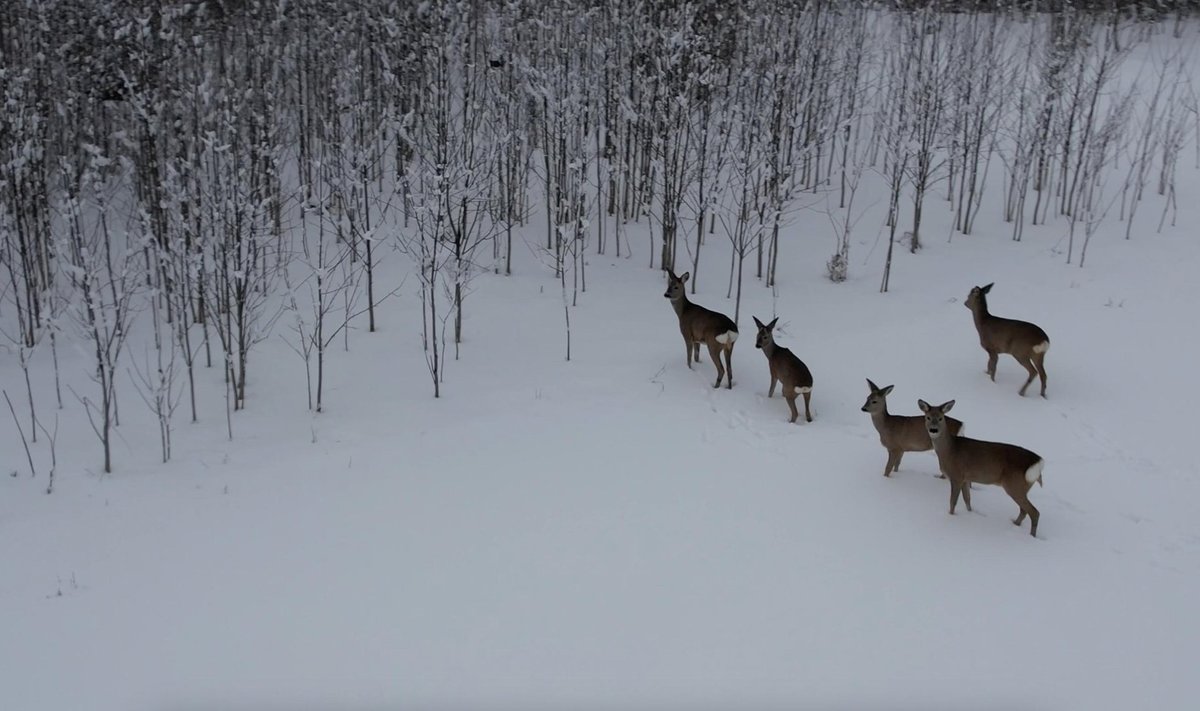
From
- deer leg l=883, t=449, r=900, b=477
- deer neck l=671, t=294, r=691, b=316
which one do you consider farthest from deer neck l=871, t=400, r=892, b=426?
deer neck l=671, t=294, r=691, b=316

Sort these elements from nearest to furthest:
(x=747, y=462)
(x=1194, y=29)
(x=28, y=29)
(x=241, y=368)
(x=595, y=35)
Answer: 1. (x=747, y=462)
2. (x=241, y=368)
3. (x=28, y=29)
4. (x=595, y=35)
5. (x=1194, y=29)

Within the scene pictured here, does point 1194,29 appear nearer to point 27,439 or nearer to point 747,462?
point 747,462

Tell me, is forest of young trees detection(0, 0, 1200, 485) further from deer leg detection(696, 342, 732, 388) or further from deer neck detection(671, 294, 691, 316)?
deer leg detection(696, 342, 732, 388)

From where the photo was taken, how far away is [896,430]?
8844 mm

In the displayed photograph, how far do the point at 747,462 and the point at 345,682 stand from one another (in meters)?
4.45

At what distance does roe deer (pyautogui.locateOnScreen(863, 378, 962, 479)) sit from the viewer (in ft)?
28.2

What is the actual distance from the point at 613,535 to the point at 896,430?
2827 mm

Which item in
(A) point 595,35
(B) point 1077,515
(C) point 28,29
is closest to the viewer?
(B) point 1077,515

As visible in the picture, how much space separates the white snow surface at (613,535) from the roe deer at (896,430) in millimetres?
297

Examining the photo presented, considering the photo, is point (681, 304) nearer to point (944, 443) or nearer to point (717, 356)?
point (717, 356)

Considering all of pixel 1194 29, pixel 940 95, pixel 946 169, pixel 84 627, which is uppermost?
pixel 1194 29

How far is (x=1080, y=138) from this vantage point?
1591cm

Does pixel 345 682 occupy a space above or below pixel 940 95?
below

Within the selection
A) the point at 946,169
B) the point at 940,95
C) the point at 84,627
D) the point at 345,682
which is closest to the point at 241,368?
the point at 84,627
